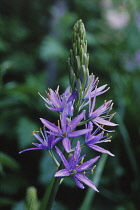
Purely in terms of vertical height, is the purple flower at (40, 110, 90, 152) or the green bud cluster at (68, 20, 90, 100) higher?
the green bud cluster at (68, 20, 90, 100)

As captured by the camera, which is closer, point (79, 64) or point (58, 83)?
point (79, 64)

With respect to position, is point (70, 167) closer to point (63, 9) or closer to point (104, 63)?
point (104, 63)

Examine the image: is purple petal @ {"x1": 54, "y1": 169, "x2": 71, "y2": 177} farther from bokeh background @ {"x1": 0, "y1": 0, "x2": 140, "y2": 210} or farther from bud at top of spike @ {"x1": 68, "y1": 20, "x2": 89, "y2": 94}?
bokeh background @ {"x1": 0, "y1": 0, "x2": 140, "y2": 210}

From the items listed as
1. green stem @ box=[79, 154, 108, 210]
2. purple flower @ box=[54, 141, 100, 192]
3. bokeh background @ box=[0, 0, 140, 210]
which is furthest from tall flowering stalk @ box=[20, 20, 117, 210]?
bokeh background @ box=[0, 0, 140, 210]

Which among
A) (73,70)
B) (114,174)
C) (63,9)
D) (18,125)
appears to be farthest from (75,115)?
(63,9)

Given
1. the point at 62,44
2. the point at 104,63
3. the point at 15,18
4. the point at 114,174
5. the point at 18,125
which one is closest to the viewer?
the point at 114,174

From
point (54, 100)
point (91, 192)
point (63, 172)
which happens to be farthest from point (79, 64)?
point (91, 192)

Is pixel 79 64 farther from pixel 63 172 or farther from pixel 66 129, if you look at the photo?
pixel 63 172
